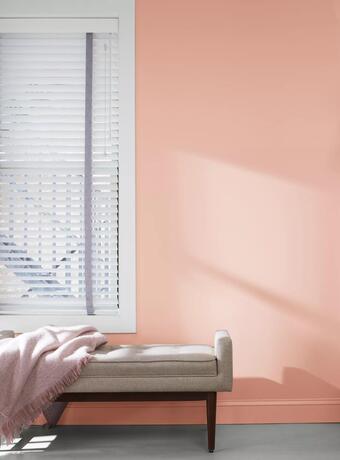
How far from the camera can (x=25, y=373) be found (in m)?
3.32

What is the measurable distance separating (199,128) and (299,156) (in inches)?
25.9

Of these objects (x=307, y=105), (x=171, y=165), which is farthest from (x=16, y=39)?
(x=307, y=105)

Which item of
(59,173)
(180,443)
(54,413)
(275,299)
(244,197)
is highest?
(59,173)

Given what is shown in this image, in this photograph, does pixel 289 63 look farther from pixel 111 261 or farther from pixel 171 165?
pixel 111 261

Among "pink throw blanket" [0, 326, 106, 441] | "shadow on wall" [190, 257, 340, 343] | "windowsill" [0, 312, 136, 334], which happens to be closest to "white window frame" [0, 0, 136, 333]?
"windowsill" [0, 312, 136, 334]

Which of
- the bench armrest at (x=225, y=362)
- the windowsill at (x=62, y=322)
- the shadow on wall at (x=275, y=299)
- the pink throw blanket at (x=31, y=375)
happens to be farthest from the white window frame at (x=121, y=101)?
the bench armrest at (x=225, y=362)

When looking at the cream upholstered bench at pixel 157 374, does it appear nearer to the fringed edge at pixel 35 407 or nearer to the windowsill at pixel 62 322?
the fringed edge at pixel 35 407

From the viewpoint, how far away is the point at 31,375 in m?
3.37

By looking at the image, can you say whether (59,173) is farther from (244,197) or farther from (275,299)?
(275,299)

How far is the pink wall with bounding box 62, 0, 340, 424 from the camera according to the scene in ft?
13.2

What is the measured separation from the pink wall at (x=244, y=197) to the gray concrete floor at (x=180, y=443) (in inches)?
5.3

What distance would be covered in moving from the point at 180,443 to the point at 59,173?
5.97ft

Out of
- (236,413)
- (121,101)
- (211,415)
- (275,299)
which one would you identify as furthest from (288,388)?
(121,101)

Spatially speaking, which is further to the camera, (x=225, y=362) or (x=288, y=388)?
(x=288, y=388)
